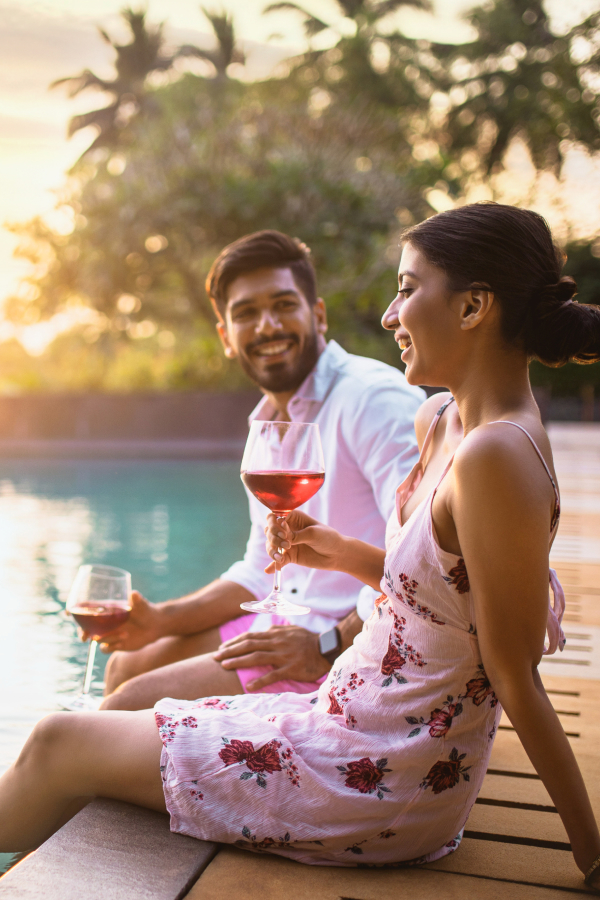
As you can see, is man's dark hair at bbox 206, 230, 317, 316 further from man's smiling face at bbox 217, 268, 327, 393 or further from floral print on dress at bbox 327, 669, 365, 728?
floral print on dress at bbox 327, 669, 365, 728

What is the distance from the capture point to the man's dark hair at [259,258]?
263cm

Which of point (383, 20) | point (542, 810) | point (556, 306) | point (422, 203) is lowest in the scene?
point (542, 810)

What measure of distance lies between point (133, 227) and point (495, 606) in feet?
52.7

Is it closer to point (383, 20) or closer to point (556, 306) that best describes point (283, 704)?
point (556, 306)

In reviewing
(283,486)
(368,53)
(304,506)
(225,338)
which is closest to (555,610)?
(283,486)

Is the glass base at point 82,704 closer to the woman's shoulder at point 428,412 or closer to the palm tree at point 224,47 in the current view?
the woman's shoulder at point 428,412

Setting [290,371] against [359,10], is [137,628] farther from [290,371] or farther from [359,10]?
[359,10]

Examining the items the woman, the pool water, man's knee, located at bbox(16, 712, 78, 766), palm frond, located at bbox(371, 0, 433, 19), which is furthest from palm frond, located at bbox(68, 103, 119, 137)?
man's knee, located at bbox(16, 712, 78, 766)

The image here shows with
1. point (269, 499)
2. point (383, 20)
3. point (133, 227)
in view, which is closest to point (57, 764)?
point (269, 499)

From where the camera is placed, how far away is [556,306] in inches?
52.6

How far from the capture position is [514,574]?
1.21m

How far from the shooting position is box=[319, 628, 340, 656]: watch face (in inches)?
84.7

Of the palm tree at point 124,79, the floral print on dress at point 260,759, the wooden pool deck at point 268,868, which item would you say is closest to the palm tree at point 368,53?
the palm tree at point 124,79

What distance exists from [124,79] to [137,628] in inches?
1151
